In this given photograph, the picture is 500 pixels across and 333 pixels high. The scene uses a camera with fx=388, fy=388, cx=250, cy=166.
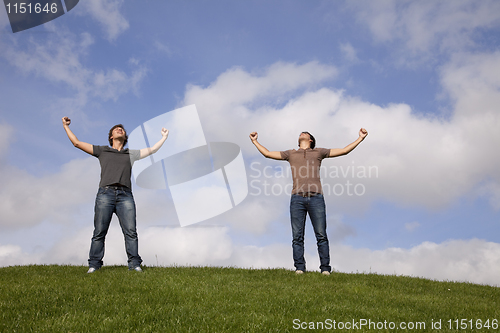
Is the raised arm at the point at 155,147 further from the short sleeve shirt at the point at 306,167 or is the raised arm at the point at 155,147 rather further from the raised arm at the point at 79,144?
the short sleeve shirt at the point at 306,167

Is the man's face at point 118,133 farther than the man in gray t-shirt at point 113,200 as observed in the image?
Yes

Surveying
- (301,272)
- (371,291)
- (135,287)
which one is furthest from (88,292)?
(371,291)

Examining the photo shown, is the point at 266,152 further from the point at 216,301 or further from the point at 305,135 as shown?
the point at 216,301

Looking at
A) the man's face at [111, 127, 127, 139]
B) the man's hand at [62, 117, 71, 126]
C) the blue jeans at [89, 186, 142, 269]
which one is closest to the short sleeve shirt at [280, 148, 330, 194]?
the blue jeans at [89, 186, 142, 269]

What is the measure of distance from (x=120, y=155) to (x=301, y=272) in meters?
5.57

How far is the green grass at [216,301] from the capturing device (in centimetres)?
606

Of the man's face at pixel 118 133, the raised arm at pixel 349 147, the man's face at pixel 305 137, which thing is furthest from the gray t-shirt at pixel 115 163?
the raised arm at pixel 349 147

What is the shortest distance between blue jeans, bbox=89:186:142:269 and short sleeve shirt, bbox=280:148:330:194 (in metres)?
4.22

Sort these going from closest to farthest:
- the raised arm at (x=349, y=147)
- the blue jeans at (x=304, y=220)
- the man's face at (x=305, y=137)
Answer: the blue jeans at (x=304, y=220), the raised arm at (x=349, y=147), the man's face at (x=305, y=137)

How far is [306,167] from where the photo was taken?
10.2 m

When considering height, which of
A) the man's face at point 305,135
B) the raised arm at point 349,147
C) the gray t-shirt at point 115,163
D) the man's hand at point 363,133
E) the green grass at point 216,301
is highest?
the man's face at point 305,135

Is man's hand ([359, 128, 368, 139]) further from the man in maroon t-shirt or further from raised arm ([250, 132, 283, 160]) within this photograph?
raised arm ([250, 132, 283, 160])

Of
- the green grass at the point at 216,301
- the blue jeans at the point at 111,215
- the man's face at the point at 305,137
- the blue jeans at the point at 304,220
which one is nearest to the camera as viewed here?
the green grass at the point at 216,301

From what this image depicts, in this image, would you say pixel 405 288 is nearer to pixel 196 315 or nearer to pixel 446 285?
pixel 446 285
